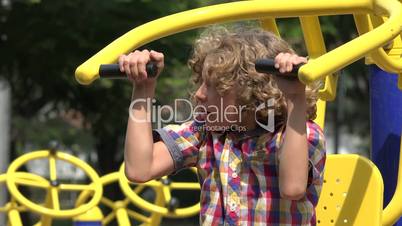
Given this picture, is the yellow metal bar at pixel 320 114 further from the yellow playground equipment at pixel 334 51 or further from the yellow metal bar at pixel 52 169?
the yellow metal bar at pixel 52 169

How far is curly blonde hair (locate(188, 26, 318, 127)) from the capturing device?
1.98 metres

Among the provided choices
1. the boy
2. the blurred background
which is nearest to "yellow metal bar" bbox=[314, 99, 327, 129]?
the boy

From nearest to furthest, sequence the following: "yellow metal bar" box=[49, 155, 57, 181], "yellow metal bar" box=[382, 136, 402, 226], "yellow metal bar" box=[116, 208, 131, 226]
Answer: "yellow metal bar" box=[382, 136, 402, 226] < "yellow metal bar" box=[49, 155, 57, 181] < "yellow metal bar" box=[116, 208, 131, 226]

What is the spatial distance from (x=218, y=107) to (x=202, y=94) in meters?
0.05

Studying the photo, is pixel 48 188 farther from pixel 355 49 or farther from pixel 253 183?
pixel 355 49

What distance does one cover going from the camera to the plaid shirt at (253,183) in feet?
6.43

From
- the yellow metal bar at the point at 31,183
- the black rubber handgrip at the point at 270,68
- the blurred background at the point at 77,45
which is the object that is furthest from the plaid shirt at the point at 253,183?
the blurred background at the point at 77,45

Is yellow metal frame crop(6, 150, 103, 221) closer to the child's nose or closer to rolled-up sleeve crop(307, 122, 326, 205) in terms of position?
the child's nose

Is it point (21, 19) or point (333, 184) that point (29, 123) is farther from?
point (333, 184)

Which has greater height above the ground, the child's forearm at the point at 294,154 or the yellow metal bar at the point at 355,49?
the yellow metal bar at the point at 355,49

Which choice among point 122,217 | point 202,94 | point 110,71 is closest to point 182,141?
point 202,94

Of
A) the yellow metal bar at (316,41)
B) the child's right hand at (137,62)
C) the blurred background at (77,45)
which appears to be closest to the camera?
the child's right hand at (137,62)

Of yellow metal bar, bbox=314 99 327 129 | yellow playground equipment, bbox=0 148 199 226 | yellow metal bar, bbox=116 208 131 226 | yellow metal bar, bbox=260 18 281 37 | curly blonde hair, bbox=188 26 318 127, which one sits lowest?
yellow metal bar, bbox=116 208 131 226

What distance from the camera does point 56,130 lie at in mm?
17844
